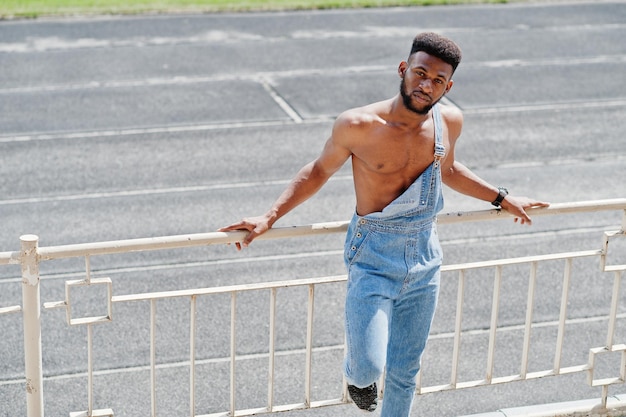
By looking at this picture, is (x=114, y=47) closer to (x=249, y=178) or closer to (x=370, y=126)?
(x=249, y=178)

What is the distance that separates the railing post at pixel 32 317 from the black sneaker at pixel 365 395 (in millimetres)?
1622

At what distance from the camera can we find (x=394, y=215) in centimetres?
543

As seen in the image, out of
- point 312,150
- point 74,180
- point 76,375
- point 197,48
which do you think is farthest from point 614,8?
point 76,375

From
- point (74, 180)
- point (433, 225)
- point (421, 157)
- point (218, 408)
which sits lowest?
point (218, 408)

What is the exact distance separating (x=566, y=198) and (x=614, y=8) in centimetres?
1515

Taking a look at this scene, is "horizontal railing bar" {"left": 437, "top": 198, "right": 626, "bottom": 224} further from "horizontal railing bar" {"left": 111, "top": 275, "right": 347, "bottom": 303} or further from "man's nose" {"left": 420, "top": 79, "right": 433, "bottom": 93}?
"man's nose" {"left": 420, "top": 79, "right": 433, "bottom": 93}

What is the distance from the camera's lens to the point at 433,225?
557cm

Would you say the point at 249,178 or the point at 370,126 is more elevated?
the point at 370,126

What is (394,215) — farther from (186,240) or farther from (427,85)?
(186,240)

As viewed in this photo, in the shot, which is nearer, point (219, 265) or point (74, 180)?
point (219, 265)

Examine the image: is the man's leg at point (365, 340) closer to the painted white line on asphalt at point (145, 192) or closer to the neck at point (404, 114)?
the neck at point (404, 114)

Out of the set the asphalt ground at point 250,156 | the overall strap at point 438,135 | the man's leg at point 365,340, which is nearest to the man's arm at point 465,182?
the overall strap at point 438,135

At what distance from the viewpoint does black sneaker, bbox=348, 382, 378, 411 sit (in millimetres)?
5328

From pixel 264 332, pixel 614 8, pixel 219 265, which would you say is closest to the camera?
pixel 264 332
